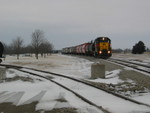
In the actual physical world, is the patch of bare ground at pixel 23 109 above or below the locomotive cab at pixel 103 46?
below

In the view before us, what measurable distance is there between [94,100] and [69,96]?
133cm

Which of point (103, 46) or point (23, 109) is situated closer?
point (23, 109)

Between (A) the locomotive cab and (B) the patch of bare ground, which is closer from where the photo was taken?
(B) the patch of bare ground

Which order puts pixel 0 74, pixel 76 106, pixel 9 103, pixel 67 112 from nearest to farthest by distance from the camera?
pixel 67 112 → pixel 76 106 → pixel 9 103 → pixel 0 74

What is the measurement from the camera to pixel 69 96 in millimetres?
10898

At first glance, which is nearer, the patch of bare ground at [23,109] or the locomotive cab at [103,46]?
the patch of bare ground at [23,109]

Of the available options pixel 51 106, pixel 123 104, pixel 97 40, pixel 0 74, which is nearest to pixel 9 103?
pixel 51 106

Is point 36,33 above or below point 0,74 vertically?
above

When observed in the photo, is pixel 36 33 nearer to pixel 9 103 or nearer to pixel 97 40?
pixel 97 40

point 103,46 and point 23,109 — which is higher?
point 103,46

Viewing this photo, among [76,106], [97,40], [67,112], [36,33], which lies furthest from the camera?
[36,33]

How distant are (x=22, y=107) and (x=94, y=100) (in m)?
2.63

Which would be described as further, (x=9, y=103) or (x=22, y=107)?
(x=9, y=103)

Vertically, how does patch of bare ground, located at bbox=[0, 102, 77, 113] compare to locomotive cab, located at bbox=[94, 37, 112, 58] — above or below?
below
